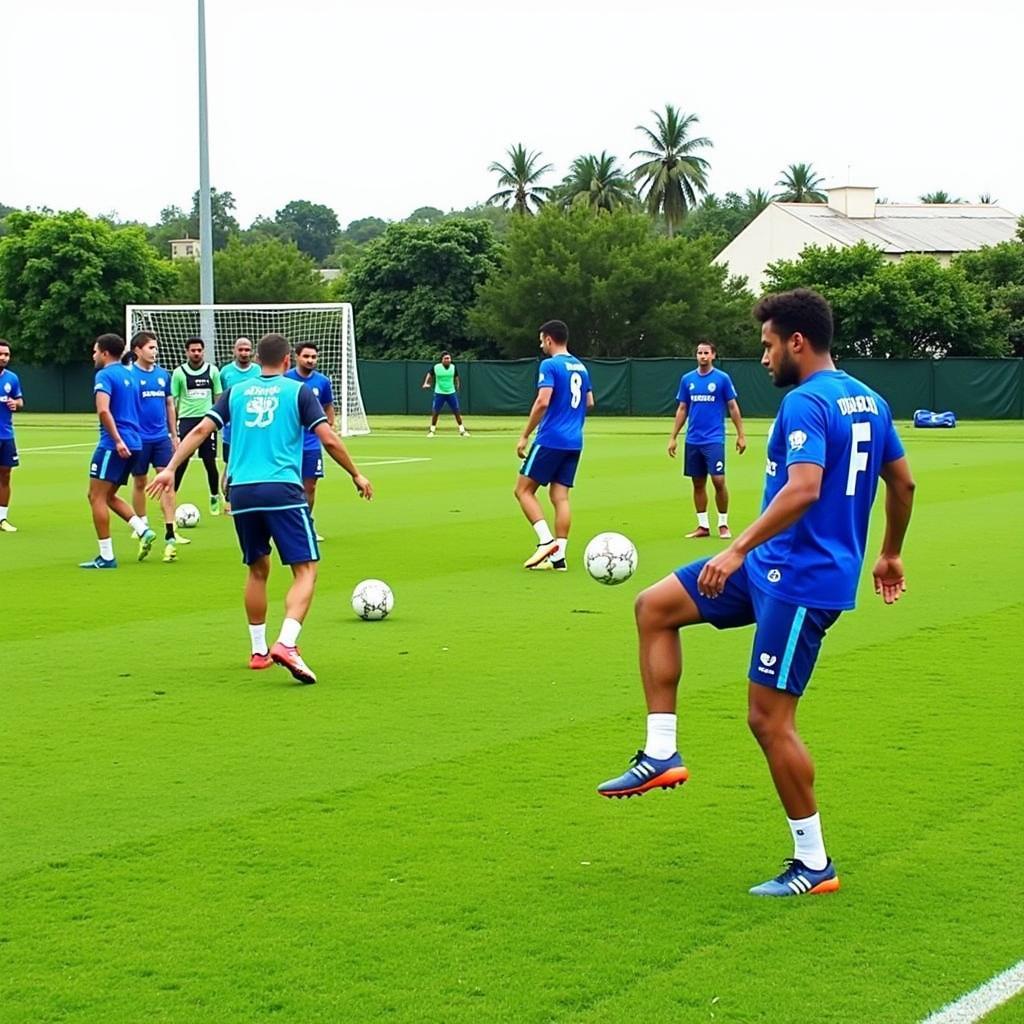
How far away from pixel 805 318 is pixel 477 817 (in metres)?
2.52

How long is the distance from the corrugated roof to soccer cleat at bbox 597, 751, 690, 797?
71.3m

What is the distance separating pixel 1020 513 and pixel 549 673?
11657 millimetres

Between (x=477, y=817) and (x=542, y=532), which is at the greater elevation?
(x=542, y=532)

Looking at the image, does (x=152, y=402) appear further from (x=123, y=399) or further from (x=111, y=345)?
(x=111, y=345)

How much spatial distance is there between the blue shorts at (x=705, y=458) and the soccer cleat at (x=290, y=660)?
8.35m

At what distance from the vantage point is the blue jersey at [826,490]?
5.66 m

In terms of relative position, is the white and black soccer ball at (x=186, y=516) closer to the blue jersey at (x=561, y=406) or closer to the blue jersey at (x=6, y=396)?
the blue jersey at (x=6, y=396)

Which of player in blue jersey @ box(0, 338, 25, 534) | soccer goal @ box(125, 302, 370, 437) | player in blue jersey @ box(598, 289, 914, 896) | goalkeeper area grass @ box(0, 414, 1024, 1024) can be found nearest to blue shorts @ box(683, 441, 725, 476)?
goalkeeper area grass @ box(0, 414, 1024, 1024)

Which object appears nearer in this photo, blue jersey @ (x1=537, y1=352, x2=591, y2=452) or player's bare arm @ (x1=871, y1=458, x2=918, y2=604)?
player's bare arm @ (x1=871, y1=458, x2=918, y2=604)

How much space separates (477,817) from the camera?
273 inches

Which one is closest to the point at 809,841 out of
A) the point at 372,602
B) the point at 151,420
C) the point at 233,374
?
the point at 372,602

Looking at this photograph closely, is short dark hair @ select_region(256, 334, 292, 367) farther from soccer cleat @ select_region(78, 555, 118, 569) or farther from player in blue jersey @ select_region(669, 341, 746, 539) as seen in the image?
player in blue jersey @ select_region(669, 341, 746, 539)

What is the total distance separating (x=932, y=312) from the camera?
56.1 metres

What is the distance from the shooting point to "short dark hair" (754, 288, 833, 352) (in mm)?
5809
